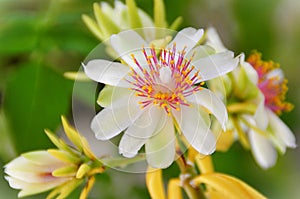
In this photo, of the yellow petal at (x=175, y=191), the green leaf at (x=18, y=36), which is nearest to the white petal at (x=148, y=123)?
the yellow petal at (x=175, y=191)

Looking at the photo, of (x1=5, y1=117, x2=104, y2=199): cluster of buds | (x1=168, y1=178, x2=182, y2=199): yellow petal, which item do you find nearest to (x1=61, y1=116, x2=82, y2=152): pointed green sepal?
(x1=5, y1=117, x2=104, y2=199): cluster of buds

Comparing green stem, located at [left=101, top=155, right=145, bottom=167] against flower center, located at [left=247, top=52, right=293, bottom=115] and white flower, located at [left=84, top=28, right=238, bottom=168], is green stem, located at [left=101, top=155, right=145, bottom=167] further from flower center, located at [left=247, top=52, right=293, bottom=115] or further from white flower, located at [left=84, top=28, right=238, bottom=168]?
flower center, located at [left=247, top=52, right=293, bottom=115]

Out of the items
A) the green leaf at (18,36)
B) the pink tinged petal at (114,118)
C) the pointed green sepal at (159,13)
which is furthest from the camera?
the green leaf at (18,36)

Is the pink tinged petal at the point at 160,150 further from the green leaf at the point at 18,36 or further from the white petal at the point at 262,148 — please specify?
the green leaf at the point at 18,36

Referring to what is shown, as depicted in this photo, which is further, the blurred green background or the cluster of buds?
the blurred green background

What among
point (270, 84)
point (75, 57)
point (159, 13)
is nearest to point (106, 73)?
point (159, 13)

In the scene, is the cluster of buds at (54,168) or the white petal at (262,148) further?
the white petal at (262,148)

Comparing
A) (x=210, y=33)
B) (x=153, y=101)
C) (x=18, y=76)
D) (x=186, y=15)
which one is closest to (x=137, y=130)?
(x=153, y=101)

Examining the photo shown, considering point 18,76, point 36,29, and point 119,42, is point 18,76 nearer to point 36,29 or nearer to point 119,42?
point 36,29
